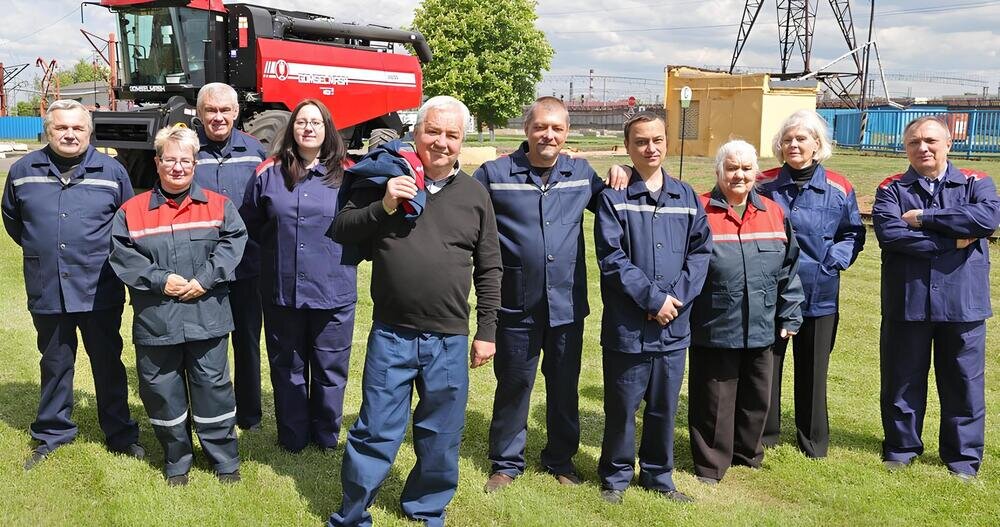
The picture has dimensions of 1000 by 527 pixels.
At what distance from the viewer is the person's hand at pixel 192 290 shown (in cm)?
363

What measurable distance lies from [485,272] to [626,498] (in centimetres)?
133

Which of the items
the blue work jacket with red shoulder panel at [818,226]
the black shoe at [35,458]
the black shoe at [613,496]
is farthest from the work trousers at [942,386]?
the black shoe at [35,458]

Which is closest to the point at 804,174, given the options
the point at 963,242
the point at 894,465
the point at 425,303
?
the point at 963,242

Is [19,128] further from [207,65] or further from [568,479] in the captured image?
[568,479]

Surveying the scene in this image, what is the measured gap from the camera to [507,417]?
4.01 m

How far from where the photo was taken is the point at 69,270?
154 inches

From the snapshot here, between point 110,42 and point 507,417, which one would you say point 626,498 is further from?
point 110,42

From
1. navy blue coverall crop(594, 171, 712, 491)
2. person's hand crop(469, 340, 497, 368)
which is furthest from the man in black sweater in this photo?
navy blue coverall crop(594, 171, 712, 491)

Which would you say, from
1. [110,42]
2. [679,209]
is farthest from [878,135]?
[679,209]

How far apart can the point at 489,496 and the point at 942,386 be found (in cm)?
238

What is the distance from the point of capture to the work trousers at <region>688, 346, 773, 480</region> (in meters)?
4.04

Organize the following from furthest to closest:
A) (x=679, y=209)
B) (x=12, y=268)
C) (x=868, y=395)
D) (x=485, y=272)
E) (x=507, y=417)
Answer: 1. (x=12, y=268)
2. (x=868, y=395)
3. (x=507, y=417)
4. (x=679, y=209)
5. (x=485, y=272)

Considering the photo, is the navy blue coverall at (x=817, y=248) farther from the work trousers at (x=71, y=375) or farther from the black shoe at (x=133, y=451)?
the work trousers at (x=71, y=375)

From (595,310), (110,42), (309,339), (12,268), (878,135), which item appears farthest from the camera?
(878,135)
